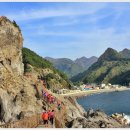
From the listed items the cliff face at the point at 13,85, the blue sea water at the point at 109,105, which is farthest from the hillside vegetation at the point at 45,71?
the cliff face at the point at 13,85

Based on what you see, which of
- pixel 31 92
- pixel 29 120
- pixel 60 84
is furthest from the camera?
pixel 60 84

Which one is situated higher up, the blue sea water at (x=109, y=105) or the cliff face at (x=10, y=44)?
the cliff face at (x=10, y=44)

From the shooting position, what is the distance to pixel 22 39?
58.0 meters

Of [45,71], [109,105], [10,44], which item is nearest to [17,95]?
[10,44]

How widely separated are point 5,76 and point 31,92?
310 centimetres

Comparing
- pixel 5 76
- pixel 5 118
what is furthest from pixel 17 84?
pixel 5 118

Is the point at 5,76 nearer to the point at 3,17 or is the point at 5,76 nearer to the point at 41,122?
the point at 41,122

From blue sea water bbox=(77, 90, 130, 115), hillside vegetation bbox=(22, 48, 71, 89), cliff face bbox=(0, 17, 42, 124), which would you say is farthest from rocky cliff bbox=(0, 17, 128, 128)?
hillside vegetation bbox=(22, 48, 71, 89)

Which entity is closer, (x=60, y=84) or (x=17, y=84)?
(x=17, y=84)

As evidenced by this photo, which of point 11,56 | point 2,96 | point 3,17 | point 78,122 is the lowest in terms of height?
point 78,122

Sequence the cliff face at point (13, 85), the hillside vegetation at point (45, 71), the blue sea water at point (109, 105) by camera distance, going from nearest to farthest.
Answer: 1. the cliff face at point (13, 85)
2. the blue sea water at point (109, 105)
3. the hillside vegetation at point (45, 71)

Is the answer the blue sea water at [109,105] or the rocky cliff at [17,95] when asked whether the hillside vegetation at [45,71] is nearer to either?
the blue sea water at [109,105]

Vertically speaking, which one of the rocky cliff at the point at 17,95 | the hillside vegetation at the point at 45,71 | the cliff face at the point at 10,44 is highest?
the hillside vegetation at the point at 45,71

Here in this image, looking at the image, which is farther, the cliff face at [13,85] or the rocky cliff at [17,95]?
the cliff face at [13,85]
